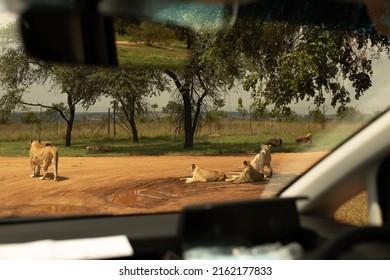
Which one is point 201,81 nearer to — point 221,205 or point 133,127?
point 133,127

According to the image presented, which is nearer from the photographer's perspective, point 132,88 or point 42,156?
point 132,88

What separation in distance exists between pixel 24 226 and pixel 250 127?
539 cm

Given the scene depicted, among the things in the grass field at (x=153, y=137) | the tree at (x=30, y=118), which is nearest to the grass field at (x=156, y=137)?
the grass field at (x=153, y=137)

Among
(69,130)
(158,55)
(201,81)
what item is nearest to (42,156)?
(69,130)

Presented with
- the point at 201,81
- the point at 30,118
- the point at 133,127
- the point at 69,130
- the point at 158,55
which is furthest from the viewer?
the point at 69,130

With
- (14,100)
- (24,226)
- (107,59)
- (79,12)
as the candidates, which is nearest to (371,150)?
(107,59)

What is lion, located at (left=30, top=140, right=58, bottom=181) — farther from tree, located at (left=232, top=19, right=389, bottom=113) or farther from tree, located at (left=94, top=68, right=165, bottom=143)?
tree, located at (left=232, top=19, right=389, bottom=113)

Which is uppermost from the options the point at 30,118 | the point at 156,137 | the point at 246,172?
the point at 30,118

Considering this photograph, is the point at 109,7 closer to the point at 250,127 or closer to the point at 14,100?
the point at 250,127

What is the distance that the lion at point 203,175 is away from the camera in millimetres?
8195

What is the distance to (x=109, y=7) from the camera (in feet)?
4.59

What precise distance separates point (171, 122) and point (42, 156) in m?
3.80

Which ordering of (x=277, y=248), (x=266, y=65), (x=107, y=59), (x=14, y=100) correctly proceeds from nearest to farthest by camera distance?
1. (x=277, y=248)
2. (x=107, y=59)
3. (x=266, y=65)
4. (x=14, y=100)

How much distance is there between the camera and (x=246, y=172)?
7301mm
